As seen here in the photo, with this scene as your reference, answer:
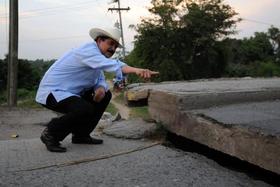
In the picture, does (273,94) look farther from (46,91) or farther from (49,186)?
(49,186)

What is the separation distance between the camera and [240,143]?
4039 mm

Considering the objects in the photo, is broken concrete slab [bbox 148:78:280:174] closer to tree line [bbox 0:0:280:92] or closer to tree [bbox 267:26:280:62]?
tree line [bbox 0:0:280:92]

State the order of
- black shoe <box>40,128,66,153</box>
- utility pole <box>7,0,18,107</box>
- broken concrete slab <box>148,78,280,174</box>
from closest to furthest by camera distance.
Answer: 1. broken concrete slab <box>148,78,280,174</box>
2. black shoe <box>40,128,66,153</box>
3. utility pole <box>7,0,18,107</box>

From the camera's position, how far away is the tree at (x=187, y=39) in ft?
131

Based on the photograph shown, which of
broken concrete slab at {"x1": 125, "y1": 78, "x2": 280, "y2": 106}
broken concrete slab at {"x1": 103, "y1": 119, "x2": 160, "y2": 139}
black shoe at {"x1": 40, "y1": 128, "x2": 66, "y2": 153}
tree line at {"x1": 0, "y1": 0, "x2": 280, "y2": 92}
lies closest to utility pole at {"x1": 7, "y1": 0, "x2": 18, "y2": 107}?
broken concrete slab at {"x1": 103, "y1": 119, "x2": 160, "y2": 139}

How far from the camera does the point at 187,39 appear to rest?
132 feet

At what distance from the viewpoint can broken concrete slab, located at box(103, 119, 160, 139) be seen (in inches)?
222

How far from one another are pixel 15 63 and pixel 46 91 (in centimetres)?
1481

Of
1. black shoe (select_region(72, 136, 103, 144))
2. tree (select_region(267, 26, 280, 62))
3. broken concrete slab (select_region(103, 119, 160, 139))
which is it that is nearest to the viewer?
black shoe (select_region(72, 136, 103, 144))

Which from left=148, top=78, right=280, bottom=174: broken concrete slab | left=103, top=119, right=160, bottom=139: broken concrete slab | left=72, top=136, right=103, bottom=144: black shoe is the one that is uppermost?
left=148, top=78, right=280, bottom=174: broken concrete slab

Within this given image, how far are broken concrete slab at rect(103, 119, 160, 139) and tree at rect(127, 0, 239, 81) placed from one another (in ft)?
108

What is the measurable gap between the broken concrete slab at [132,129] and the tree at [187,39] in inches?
1299

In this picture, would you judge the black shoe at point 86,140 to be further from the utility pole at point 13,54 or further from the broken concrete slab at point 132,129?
the utility pole at point 13,54

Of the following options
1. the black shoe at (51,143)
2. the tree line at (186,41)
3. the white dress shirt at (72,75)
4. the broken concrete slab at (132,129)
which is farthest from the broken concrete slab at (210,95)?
the tree line at (186,41)
